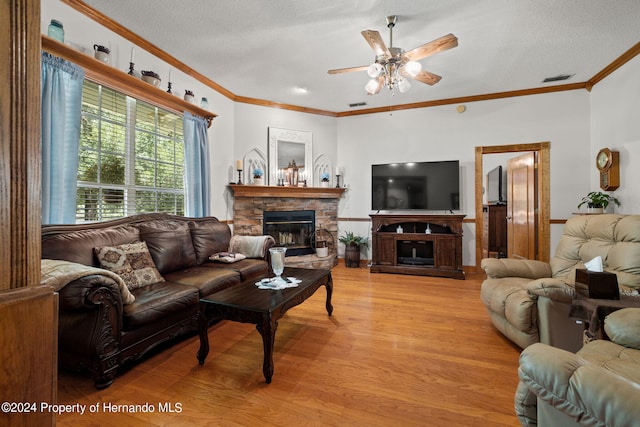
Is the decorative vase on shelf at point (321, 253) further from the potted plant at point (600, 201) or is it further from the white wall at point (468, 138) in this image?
the potted plant at point (600, 201)

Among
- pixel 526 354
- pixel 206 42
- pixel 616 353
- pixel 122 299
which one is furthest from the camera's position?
pixel 206 42

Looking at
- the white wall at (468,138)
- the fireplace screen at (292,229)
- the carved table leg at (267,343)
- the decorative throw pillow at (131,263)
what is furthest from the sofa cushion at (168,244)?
the white wall at (468,138)

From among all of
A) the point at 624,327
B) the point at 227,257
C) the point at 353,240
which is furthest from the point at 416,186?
the point at 624,327

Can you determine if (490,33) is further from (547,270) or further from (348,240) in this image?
(348,240)

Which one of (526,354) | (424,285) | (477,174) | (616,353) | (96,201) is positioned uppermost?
(477,174)

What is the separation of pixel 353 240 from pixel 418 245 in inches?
43.1

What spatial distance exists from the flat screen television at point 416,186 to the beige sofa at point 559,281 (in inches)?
84.7

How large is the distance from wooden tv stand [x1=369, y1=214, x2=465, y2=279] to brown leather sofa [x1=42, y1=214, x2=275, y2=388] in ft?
7.32

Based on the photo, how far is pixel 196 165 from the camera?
3.86 meters

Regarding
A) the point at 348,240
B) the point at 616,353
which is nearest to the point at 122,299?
the point at 616,353

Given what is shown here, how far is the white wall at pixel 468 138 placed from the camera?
14.3ft

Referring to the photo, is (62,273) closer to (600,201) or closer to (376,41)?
(376,41)

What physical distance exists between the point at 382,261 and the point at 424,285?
921 mm

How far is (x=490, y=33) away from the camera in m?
2.99
